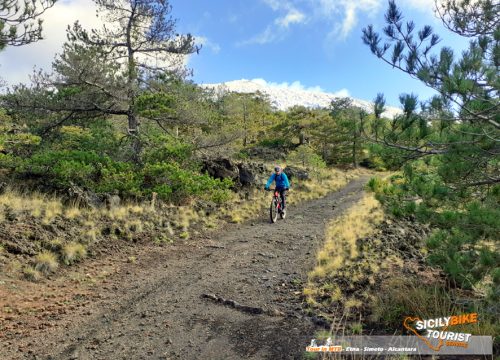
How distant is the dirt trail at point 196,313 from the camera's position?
3859 millimetres

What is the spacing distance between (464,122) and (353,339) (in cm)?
294

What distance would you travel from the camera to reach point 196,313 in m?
4.83

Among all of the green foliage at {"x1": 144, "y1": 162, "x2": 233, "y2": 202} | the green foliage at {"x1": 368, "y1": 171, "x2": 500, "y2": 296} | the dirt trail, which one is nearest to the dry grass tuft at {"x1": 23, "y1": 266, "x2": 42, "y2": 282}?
the dirt trail

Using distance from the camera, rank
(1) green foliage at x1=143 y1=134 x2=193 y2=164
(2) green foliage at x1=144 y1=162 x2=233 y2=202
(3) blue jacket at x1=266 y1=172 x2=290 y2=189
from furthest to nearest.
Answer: (3) blue jacket at x1=266 y1=172 x2=290 y2=189, (1) green foliage at x1=143 y1=134 x2=193 y2=164, (2) green foliage at x1=144 y1=162 x2=233 y2=202

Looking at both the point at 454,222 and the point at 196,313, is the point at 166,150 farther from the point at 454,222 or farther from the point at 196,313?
the point at 454,222

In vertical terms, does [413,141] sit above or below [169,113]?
below

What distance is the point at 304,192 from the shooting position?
21734 millimetres

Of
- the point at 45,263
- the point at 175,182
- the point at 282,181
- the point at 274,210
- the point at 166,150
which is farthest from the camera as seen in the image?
the point at 274,210

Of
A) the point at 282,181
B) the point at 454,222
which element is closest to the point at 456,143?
the point at 454,222

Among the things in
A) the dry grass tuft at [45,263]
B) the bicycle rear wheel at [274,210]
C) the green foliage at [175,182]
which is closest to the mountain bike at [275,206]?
the bicycle rear wheel at [274,210]

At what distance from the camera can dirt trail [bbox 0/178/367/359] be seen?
12.7 ft

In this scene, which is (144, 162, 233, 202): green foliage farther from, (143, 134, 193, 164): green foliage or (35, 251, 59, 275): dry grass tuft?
(35, 251, 59, 275): dry grass tuft

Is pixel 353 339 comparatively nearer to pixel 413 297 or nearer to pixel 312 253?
pixel 413 297


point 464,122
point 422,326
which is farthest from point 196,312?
point 464,122
